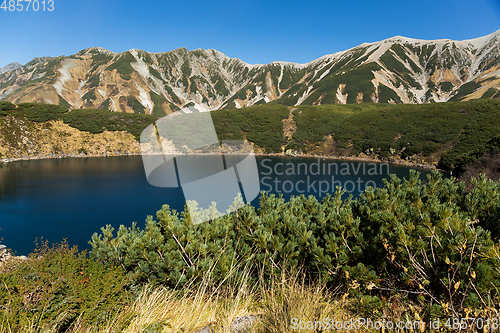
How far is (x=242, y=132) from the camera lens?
80.9m

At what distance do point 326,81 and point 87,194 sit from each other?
534 feet

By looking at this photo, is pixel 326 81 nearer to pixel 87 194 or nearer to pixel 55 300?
pixel 87 194

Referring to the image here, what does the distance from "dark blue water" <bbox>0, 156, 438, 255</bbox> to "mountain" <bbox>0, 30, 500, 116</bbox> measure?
4412 inches

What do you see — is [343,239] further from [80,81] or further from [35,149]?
[80,81]

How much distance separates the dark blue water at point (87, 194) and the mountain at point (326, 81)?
11207 cm

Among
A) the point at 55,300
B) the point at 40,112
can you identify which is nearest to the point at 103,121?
the point at 40,112

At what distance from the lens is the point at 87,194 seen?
29781 mm

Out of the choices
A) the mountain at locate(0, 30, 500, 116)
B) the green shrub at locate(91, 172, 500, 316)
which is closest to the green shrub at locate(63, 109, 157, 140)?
the mountain at locate(0, 30, 500, 116)

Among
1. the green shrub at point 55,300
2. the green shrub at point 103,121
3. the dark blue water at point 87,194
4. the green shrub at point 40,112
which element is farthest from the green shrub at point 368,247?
the green shrub at point 40,112

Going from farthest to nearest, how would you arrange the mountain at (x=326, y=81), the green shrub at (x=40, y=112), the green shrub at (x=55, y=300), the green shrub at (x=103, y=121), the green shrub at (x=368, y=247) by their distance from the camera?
the mountain at (x=326, y=81), the green shrub at (x=103, y=121), the green shrub at (x=40, y=112), the green shrub at (x=55, y=300), the green shrub at (x=368, y=247)

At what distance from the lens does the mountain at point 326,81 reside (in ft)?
476

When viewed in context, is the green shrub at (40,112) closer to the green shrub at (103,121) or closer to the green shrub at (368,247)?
the green shrub at (103,121)

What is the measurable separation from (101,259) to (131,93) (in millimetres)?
175096

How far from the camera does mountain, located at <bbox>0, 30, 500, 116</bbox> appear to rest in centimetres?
14501
